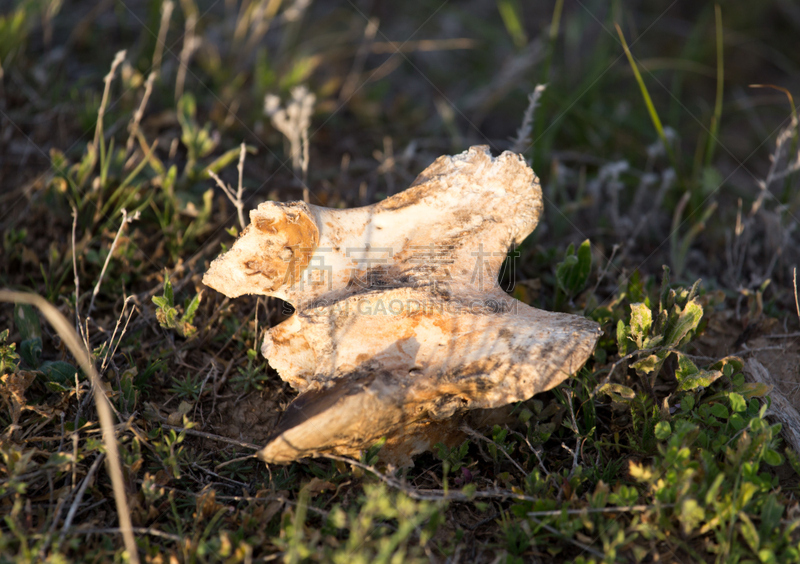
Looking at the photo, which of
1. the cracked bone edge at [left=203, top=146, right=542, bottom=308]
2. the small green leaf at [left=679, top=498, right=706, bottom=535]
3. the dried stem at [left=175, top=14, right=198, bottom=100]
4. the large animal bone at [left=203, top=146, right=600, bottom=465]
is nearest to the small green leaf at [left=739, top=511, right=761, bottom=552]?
the small green leaf at [left=679, top=498, right=706, bottom=535]

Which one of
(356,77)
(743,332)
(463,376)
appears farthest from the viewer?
→ (356,77)

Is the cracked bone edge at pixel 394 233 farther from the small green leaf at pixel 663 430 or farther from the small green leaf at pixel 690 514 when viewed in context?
the small green leaf at pixel 690 514

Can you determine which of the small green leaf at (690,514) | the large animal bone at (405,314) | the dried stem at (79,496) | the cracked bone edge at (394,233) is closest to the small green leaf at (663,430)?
the small green leaf at (690,514)

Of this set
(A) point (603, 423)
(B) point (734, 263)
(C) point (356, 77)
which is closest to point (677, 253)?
(B) point (734, 263)

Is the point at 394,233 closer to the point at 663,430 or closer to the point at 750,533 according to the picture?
the point at 663,430

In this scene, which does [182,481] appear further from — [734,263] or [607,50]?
[607,50]

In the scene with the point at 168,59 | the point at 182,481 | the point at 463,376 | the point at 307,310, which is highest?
the point at 168,59
